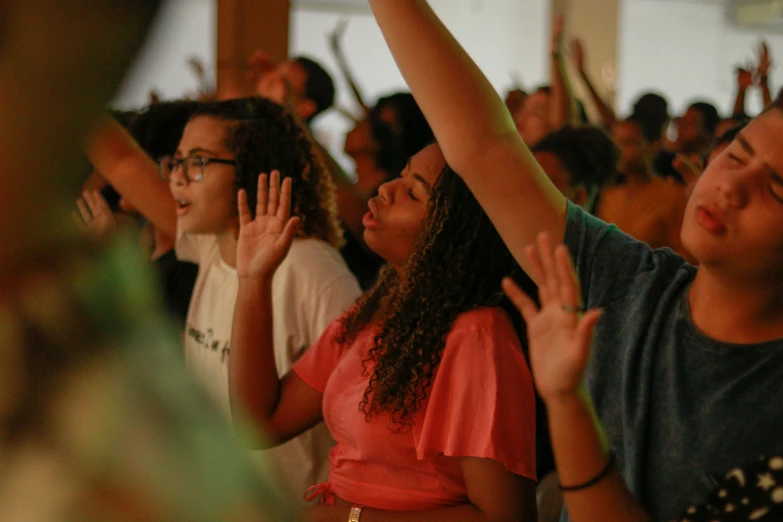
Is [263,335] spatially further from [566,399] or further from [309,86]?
[309,86]

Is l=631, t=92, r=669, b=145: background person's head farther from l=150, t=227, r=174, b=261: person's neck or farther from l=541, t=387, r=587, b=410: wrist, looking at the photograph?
l=541, t=387, r=587, b=410: wrist

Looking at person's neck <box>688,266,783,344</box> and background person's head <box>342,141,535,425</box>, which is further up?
person's neck <box>688,266,783,344</box>

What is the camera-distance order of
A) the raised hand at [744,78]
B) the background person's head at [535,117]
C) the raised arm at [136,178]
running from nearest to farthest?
the raised arm at [136,178] < the background person's head at [535,117] < the raised hand at [744,78]

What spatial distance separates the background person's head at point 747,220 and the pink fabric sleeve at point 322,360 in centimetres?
81

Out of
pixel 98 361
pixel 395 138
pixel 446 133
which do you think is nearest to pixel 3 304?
pixel 98 361

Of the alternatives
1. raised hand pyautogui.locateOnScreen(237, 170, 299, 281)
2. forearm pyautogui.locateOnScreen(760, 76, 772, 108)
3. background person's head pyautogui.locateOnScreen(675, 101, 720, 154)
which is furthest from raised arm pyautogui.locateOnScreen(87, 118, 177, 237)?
background person's head pyautogui.locateOnScreen(675, 101, 720, 154)

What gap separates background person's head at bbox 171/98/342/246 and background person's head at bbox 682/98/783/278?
1.15 meters

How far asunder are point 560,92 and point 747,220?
8.91 feet

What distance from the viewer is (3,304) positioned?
0.29 meters

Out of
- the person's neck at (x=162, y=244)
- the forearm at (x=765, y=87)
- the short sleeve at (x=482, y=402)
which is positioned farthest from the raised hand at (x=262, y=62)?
the forearm at (x=765, y=87)

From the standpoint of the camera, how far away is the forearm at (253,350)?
1.56 meters

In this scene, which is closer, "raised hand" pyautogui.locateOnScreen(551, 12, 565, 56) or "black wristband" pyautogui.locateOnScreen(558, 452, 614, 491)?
"black wristband" pyautogui.locateOnScreen(558, 452, 614, 491)

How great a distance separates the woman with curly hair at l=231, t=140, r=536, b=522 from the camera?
1299mm

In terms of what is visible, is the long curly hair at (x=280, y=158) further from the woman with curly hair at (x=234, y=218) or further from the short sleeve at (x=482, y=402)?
the short sleeve at (x=482, y=402)
